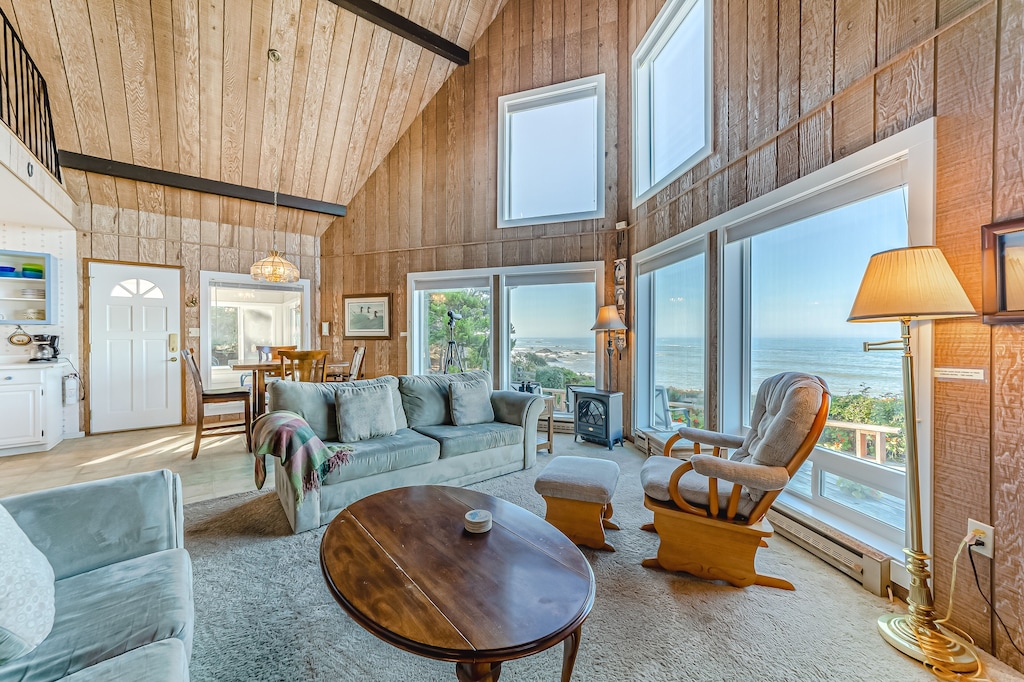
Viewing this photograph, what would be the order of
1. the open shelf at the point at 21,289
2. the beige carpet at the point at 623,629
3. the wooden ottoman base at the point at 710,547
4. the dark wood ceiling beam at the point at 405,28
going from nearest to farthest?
the beige carpet at the point at 623,629, the wooden ottoman base at the point at 710,547, the dark wood ceiling beam at the point at 405,28, the open shelf at the point at 21,289

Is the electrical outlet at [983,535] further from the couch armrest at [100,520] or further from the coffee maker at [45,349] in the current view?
the coffee maker at [45,349]

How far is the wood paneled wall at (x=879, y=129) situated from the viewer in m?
1.52

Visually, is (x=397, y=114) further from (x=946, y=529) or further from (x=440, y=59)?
(x=946, y=529)

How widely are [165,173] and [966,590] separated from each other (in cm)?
752

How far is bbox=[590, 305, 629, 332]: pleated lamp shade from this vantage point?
4.34m

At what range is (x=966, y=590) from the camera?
162cm

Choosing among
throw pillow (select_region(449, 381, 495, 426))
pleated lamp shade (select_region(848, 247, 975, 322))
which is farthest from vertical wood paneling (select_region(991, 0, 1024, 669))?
throw pillow (select_region(449, 381, 495, 426))

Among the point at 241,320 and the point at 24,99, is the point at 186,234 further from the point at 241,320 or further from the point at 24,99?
the point at 24,99

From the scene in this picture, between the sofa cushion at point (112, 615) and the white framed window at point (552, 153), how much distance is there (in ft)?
15.5

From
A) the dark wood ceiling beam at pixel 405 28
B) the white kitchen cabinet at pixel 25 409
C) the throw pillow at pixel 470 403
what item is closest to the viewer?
the throw pillow at pixel 470 403

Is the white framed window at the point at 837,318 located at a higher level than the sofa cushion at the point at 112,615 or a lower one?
higher

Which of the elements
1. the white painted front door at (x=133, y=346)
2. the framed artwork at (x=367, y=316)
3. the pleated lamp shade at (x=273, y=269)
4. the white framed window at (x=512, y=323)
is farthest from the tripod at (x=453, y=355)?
the white painted front door at (x=133, y=346)

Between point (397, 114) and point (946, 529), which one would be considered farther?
point (397, 114)

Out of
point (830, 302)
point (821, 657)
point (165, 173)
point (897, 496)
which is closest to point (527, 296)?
point (830, 302)
